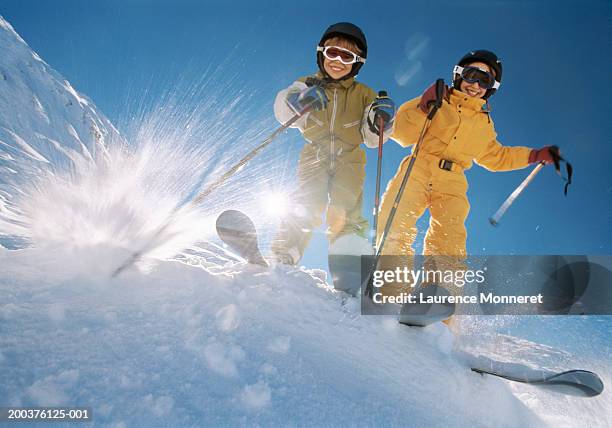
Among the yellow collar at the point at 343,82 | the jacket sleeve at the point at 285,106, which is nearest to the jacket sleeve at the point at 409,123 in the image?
the yellow collar at the point at 343,82

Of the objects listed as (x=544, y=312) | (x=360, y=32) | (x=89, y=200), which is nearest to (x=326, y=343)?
(x=89, y=200)

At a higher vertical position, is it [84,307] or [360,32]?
[360,32]

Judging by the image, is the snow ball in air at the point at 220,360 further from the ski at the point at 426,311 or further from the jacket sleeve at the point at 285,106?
the jacket sleeve at the point at 285,106

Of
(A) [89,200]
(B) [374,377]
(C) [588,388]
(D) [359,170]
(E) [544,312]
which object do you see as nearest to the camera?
(B) [374,377]

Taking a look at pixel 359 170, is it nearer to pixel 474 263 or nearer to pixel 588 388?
pixel 474 263

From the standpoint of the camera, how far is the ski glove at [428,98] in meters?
4.09

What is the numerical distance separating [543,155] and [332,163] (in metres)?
3.08

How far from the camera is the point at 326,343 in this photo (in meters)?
2.08

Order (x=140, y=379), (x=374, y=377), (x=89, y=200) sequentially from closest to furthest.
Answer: (x=140, y=379) → (x=374, y=377) → (x=89, y=200)

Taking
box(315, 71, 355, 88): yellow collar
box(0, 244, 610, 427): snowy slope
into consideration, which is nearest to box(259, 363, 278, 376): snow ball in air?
box(0, 244, 610, 427): snowy slope

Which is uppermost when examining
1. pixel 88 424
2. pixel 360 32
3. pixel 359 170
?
pixel 360 32

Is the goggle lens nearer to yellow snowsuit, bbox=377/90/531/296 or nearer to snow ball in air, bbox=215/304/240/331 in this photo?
yellow snowsuit, bbox=377/90/531/296

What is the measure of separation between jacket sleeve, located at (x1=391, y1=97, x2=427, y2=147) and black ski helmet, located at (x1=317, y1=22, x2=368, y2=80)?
858 millimetres

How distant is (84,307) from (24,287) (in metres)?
0.39
